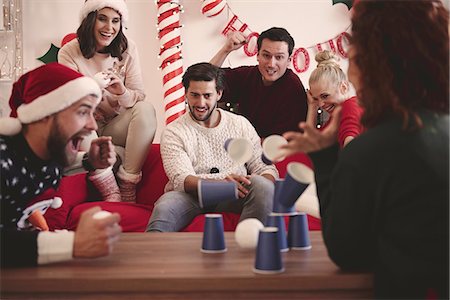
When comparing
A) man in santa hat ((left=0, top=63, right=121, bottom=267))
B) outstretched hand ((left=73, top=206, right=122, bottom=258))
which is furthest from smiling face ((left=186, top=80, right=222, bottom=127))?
outstretched hand ((left=73, top=206, right=122, bottom=258))

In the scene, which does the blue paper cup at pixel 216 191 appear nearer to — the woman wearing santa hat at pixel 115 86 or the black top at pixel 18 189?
the black top at pixel 18 189

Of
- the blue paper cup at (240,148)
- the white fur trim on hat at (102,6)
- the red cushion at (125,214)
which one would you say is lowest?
the red cushion at (125,214)

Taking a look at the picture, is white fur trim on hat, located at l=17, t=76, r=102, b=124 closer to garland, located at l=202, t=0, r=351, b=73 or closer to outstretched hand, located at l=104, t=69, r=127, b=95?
outstretched hand, located at l=104, t=69, r=127, b=95

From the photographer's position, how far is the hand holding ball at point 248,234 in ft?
5.44

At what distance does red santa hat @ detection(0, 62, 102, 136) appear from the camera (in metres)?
1.70

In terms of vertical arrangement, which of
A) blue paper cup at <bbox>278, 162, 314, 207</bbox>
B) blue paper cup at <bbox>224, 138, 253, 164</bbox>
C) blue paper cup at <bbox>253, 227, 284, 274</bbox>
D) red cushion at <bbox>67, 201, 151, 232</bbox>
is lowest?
red cushion at <bbox>67, 201, 151, 232</bbox>

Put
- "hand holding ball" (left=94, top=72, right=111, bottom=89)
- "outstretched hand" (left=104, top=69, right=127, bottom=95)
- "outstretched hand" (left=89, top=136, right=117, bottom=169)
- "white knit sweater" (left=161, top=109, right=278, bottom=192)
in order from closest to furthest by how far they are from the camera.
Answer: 1. "outstretched hand" (left=89, top=136, right=117, bottom=169)
2. "white knit sweater" (left=161, top=109, right=278, bottom=192)
3. "hand holding ball" (left=94, top=72, right=111, bottom=89)
4. "outstretched hand" (left=104, top=69, right=127, bottom=95)

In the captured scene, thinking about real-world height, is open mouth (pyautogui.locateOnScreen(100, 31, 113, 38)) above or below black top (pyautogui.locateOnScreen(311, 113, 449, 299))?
above

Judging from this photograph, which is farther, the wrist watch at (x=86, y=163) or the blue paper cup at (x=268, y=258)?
the wrist watch at (x=86, y=163)

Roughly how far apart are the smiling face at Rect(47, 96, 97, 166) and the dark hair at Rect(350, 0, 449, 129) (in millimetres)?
739

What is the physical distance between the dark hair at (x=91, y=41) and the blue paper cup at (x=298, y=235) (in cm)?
188

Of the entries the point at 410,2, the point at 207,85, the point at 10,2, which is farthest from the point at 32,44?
the point at 410,2

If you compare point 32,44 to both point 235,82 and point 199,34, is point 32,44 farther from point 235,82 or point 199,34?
point 235,82

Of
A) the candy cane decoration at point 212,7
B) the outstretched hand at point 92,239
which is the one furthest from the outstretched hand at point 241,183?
the candy cane decoration at point 212,7
